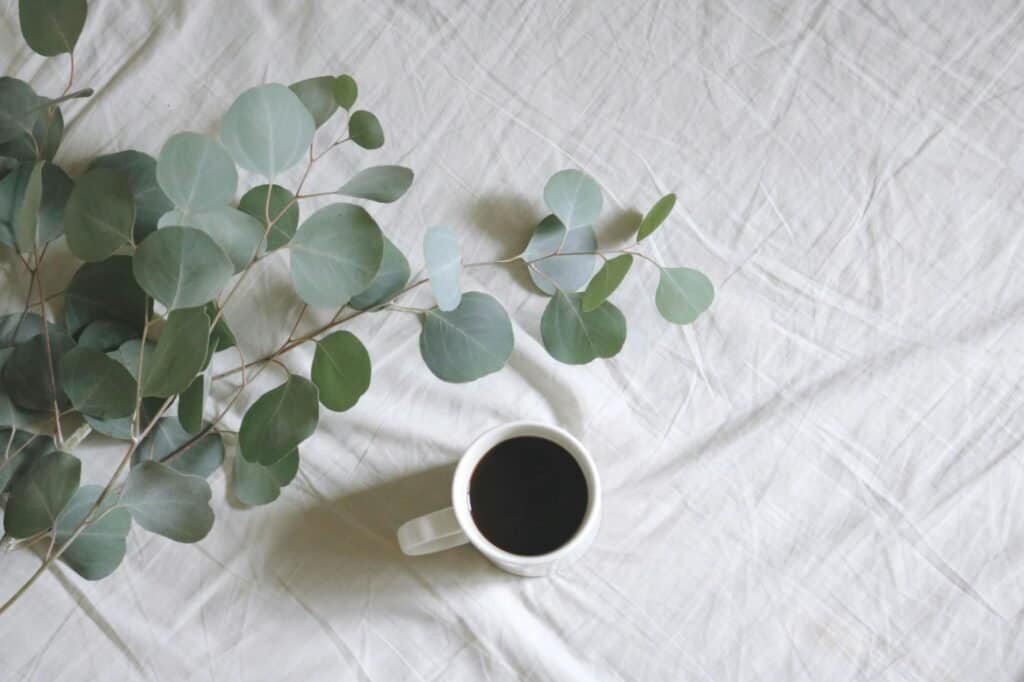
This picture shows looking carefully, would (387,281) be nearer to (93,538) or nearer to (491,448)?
(491,448)

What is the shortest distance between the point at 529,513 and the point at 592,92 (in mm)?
278

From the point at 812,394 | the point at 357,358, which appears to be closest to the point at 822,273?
the point at 812,394

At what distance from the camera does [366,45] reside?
68cm

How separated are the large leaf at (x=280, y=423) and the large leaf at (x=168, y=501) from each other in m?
0.03

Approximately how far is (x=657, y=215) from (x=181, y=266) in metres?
0.27

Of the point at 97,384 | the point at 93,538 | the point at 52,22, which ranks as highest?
the point at 52,22

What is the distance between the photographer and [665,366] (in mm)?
631

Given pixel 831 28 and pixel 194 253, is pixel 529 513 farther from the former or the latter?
pixel 831 28

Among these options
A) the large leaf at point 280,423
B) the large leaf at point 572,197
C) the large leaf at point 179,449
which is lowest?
the large leaf at point 179,449

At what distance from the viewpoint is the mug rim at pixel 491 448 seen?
21.8 inches

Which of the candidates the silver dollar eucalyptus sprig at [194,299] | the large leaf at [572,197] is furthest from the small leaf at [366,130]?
the large leaf at [572,197]

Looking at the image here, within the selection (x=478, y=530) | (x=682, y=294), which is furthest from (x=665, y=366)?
(x=478, y=530)

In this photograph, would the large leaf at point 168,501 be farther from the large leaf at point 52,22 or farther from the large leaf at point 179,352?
the large leaf at point 52,22

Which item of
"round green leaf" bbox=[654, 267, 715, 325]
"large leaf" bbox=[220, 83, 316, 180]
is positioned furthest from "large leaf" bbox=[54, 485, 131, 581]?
"round green leaf" bbox=[654, 267, 715, 325]
